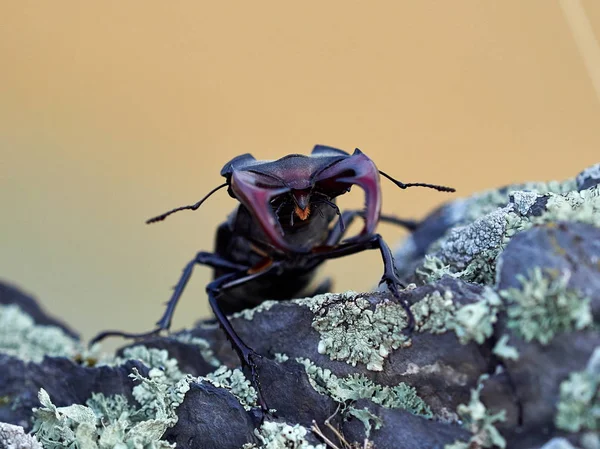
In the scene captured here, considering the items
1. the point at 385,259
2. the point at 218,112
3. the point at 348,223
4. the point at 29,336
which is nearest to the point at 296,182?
the point at 385,259

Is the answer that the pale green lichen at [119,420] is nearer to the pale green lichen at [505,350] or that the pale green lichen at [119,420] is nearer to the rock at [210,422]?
the rock at [210,422]

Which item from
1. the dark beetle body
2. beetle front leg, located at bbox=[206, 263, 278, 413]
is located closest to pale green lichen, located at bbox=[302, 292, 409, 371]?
beetle front leg, located at bbox=[206, 263, 278, 413]

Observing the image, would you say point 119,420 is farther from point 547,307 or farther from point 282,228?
point 547,307

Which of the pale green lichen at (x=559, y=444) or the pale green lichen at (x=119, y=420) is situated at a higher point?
the pale green lichen at (x=119, y=420)

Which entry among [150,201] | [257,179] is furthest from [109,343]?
[257,179]

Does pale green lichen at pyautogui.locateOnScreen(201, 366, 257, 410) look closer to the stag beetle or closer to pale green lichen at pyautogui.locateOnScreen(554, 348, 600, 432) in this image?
the stag beetle

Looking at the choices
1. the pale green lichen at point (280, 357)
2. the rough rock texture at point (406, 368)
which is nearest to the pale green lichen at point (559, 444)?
the rough rock texture at point (406, 368)

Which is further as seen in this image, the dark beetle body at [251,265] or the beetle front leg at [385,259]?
the dark beetle body at [251,265]

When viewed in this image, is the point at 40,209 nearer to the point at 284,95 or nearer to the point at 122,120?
the point at 122,120
